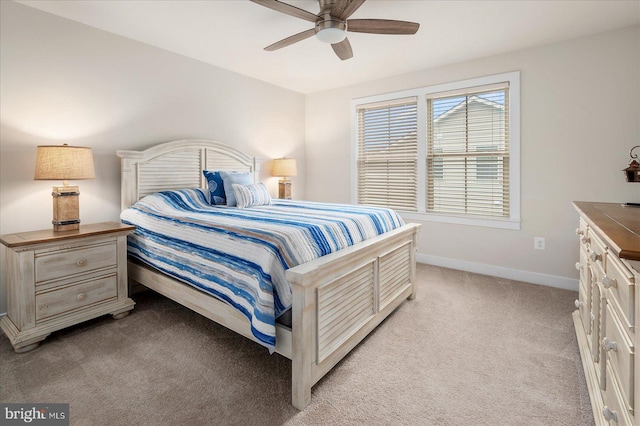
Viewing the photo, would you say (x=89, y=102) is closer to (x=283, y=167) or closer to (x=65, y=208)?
(x=65, y=208)

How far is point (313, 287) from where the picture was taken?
1.58 metres

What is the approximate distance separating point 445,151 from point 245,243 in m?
2.95

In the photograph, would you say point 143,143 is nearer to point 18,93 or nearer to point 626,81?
point 18,93

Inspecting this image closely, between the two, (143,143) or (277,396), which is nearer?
(277,396)

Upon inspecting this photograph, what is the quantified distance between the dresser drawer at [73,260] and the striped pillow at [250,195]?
109 centimetres

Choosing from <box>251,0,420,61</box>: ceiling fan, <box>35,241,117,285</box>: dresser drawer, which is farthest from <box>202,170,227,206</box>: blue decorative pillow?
<box>251,0,420,61</box>: ceiling fan

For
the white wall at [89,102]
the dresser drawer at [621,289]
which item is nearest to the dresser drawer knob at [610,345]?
the dresser drawer at [621,289]

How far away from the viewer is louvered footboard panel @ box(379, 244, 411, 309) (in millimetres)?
2328

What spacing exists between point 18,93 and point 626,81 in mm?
4995

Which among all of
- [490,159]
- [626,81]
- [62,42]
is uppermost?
[62,42]

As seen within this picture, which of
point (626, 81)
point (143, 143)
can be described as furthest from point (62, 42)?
point (626, 81)

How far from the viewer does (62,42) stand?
2.64 metres

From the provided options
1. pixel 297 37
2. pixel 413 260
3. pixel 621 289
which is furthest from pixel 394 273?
pixel 297 37

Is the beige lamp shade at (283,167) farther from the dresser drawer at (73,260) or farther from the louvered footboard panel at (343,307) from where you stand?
the louvered footboard panel at (343,307)
